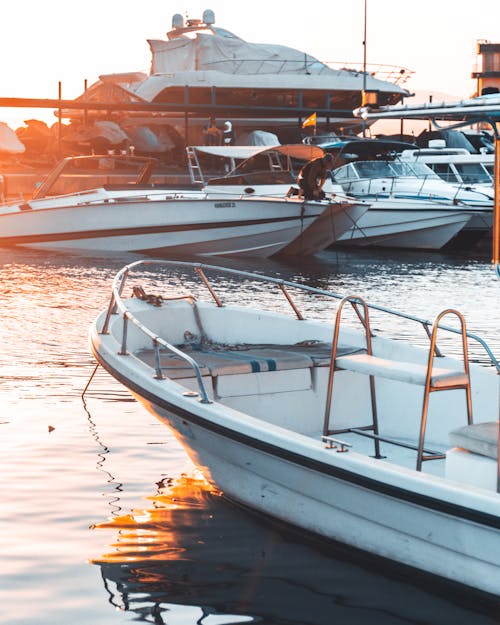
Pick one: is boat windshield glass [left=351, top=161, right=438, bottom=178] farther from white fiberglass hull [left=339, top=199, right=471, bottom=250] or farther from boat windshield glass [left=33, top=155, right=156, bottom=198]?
boat windshield glass [left=33, top=155, right=156, bottom=198]

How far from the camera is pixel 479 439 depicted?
5605 mm

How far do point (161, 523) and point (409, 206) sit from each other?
21654 millimetres

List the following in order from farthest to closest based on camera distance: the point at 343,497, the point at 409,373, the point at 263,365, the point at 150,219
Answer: the point at 150,219
the point at 263,365
the point at 409,373
the point at 343,497

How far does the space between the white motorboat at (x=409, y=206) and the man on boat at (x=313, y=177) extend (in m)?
3.12

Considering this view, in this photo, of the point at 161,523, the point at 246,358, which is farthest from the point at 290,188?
the point at 161,523

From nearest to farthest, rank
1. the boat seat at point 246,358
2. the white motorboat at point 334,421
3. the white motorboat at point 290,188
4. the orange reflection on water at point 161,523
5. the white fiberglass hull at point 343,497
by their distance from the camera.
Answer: the white fiberglass hull at point 343,497, the white motorboat at point 334,421, the orange reflection on water at point 161,523, the boat seat at point 246,358, the white motorboat at point 290,188

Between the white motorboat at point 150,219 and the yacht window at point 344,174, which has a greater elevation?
the yacht window at point 344,174

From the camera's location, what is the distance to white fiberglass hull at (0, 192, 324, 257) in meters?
25.3

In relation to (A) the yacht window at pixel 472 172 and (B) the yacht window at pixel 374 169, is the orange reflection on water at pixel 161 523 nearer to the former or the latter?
(B) the yacht window at pixel 374 169

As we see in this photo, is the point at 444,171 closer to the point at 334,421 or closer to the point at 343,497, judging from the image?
the point at 334,421

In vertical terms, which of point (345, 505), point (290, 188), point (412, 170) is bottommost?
point (345, 505)

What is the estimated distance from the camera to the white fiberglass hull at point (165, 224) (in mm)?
25297

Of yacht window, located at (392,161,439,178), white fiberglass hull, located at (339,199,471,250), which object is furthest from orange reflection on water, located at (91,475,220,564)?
yacht window, located at (392,161,439,178)

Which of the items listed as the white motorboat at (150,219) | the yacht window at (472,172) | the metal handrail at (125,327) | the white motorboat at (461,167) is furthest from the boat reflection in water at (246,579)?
the yacht window at (472,172)
